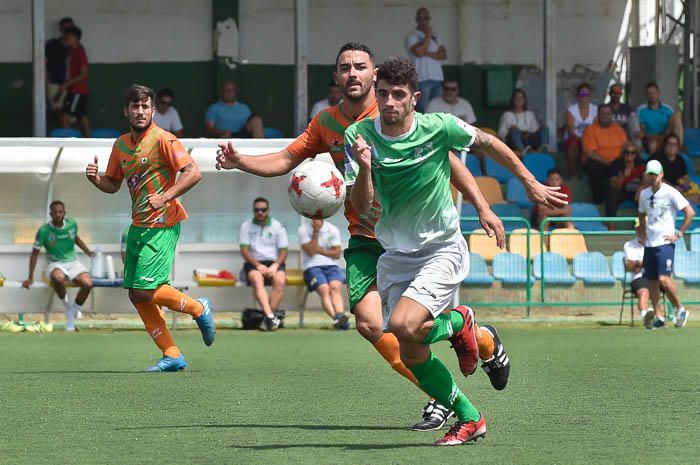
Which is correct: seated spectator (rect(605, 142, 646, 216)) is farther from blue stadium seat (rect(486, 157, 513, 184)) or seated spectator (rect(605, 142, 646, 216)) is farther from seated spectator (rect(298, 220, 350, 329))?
seated spectator (rect(298, 220, 350, 329))

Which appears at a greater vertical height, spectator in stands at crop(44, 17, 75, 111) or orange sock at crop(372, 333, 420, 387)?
spectator in stands at crop(44, 17, 75, 111)

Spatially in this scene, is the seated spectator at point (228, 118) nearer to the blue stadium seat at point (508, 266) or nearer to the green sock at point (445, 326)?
the blue stadium seat at point (508, 266)

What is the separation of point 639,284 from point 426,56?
19.6ft

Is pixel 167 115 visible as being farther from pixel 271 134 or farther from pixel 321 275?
pixel 321 275

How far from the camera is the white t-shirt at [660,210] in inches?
697

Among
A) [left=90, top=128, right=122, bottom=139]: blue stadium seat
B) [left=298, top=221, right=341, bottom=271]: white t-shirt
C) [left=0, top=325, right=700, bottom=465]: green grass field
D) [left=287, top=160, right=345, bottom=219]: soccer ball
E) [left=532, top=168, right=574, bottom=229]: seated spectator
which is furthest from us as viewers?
[left=90, top=128, right=122, bottom=139]: blue stadium seat

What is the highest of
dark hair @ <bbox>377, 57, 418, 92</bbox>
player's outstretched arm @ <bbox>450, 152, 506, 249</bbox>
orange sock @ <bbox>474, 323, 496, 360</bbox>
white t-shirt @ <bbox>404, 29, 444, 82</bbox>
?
white t-shirt @ <bbox>404, 29, 444, 82</bbox>

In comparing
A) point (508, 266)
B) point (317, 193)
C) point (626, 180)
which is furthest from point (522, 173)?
point (626, 180)

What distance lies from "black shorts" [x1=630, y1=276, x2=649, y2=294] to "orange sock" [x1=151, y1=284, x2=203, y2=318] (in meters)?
8.21

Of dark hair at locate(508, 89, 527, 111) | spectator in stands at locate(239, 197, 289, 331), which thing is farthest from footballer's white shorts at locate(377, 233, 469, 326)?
dark hair at locate(508, 89, 527, 111)

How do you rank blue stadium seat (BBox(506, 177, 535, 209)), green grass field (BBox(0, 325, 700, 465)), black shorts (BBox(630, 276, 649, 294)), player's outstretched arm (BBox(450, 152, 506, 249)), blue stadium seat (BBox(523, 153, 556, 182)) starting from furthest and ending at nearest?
1. blue stadium seat (BBox(523, 153, 556, 182))
2. blue stadium seat (BBox(506, 177, 535, 209))
3. black shorts (BBox(630, 276, 649, 294))
4. player's outstretched arm (BBox(450, 152, 506, 249))
5. green grass field (BBox(0, 325, 700, 465))

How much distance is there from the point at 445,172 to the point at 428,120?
0.87ft

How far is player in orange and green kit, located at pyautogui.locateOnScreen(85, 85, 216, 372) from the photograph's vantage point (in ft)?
36.3

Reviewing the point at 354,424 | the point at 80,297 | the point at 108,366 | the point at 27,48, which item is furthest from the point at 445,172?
the point at 27,48
